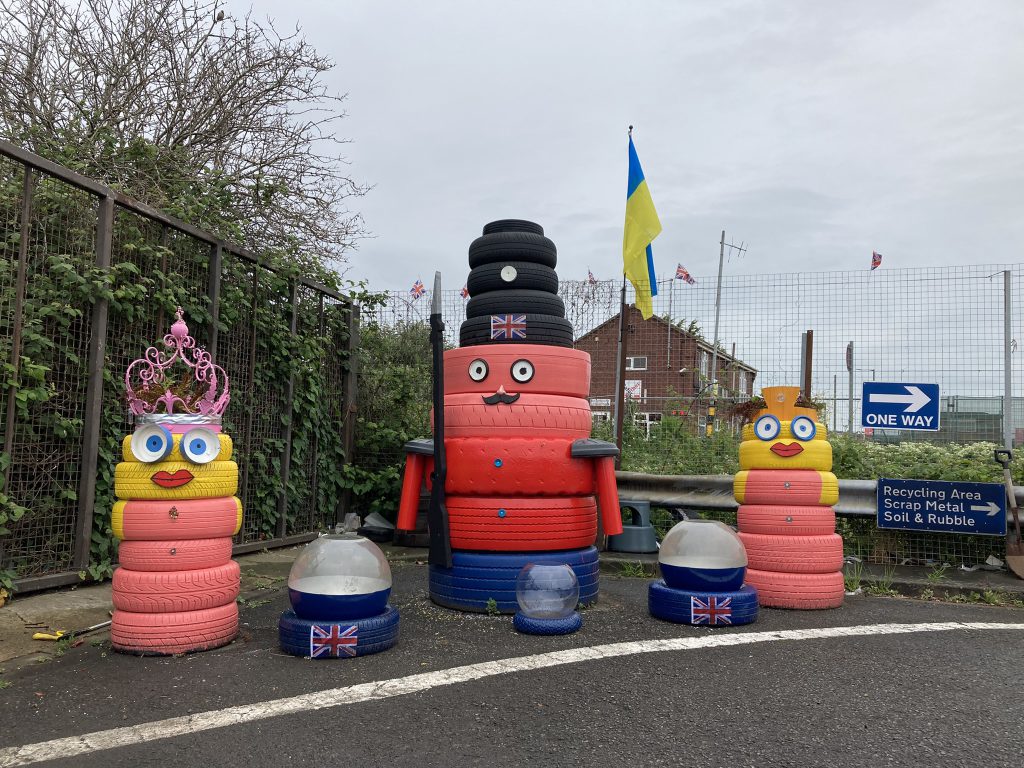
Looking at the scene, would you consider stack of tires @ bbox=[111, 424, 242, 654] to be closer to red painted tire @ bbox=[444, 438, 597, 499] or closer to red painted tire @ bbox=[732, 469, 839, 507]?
red painted tire @ bbox=[444, 438, 597, 499]

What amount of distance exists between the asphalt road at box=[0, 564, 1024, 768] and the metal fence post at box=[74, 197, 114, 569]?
1364 mm

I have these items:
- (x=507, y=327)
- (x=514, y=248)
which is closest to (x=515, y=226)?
(x=514, y=248)

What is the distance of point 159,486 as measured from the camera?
394 centimetres

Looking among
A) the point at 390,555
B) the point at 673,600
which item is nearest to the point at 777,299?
the point at 673,600

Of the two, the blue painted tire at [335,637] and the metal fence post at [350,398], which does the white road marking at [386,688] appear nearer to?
the blue painted tire at [335,637]

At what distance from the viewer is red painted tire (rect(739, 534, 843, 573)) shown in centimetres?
525

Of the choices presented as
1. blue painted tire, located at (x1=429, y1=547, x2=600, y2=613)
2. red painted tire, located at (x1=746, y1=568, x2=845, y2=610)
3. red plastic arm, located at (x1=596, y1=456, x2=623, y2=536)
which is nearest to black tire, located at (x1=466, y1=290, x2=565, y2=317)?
red plastic arm, located at (x1=596, y1=456, x2=623, y2=536)

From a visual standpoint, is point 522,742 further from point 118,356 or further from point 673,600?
point 118,356

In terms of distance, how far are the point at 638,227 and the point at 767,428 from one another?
300cm

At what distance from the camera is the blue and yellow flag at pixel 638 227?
25.0 ft

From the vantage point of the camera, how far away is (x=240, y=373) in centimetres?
687

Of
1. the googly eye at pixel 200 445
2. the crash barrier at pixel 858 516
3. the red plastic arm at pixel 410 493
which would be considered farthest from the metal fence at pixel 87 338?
the crash barrier at pixel 858 516

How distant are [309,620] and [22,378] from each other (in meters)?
2.62

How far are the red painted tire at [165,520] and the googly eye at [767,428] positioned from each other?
410 centimetres
